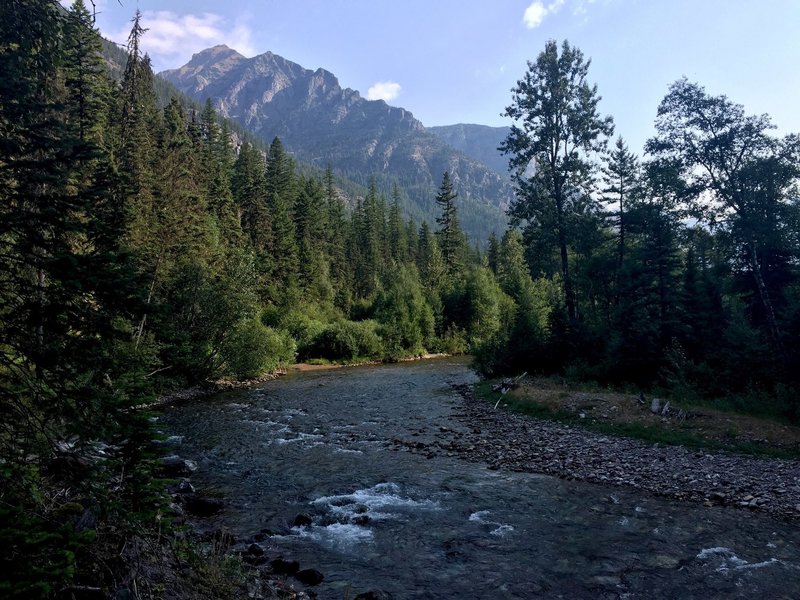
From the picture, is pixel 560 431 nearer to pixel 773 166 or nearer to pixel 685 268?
pixel 685 268

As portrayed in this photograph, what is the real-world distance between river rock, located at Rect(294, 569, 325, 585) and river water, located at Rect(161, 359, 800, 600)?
0.14 m

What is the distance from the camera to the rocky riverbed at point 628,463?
11.3 m

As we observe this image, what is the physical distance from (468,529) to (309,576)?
12.2 ft

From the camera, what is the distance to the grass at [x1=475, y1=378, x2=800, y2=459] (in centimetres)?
1438

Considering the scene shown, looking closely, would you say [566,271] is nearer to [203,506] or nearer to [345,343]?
[203,506]

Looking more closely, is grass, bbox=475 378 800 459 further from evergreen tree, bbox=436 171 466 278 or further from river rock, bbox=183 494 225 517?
evergreen tree, bbox=436 171 466 278

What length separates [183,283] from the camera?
106ft

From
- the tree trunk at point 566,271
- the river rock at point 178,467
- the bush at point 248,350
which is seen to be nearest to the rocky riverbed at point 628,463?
the river rock at point 178,467

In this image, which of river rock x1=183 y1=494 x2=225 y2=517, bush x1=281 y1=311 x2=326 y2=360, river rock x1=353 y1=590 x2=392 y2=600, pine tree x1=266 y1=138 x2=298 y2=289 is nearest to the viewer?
river rock x1=353 y1=590 x2=392 y2=600

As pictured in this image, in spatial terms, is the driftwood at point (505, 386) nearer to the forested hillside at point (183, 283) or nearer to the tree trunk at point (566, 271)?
the forested hillside at point (183, 283)

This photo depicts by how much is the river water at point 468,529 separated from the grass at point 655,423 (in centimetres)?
485

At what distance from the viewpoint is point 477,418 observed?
20.9 meters

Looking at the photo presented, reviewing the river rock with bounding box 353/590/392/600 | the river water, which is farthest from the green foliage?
the river rock with bounding box 353/590/392/600

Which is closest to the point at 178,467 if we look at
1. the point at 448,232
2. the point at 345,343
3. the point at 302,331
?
the point at 345,343
